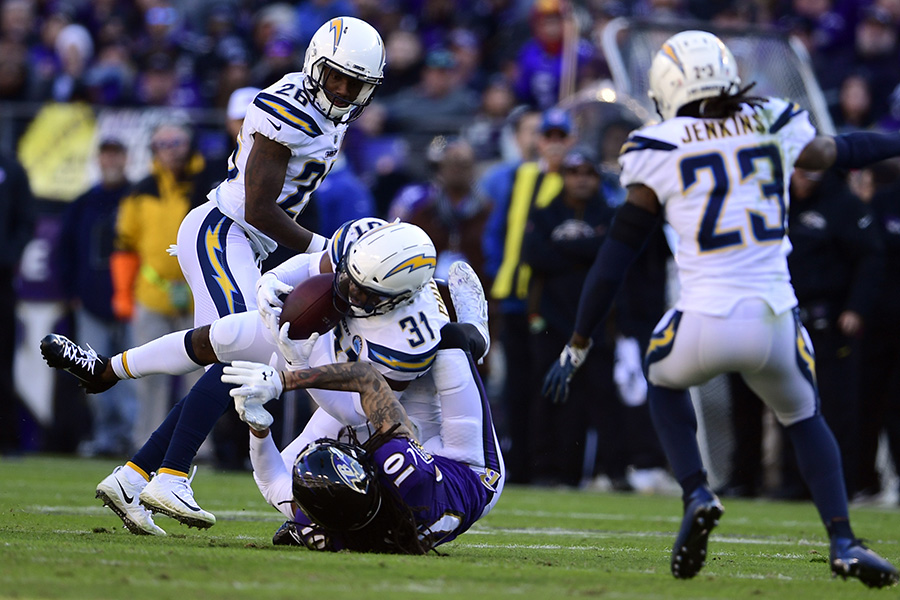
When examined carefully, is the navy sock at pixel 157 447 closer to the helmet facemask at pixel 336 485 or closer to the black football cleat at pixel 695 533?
the helmet facemask at pixel 336 485

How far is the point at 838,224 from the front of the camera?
25.7ft

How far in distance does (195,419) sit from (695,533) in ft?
6.23

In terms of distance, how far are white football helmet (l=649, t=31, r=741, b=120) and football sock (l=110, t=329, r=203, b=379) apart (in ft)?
6.41

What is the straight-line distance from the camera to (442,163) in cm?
Result: 901

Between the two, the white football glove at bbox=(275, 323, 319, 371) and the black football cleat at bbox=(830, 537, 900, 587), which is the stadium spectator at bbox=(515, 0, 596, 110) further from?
the black football cleat at bbox=(830, 537, 900, 587)

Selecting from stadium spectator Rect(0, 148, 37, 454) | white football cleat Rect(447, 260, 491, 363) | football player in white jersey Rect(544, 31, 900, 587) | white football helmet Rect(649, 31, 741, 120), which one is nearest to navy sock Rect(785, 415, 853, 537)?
football player in white jersey Rect(544, 31, 900, 587)

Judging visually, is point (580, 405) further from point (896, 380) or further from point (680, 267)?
point (680, 267)

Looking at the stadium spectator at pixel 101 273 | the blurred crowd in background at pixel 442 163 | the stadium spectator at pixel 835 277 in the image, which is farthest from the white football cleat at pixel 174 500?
the stadium spectator at pixel 101 273

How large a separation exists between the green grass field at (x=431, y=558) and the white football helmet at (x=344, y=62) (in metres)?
1.66

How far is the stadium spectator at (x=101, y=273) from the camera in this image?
9789 mm

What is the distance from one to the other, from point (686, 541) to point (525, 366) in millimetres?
4973

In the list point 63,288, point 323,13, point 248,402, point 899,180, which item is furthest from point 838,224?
point 323,13

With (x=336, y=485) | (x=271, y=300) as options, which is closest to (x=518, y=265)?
(x=271, y=300)

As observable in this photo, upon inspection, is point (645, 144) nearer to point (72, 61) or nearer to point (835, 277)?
point (835, 277)
